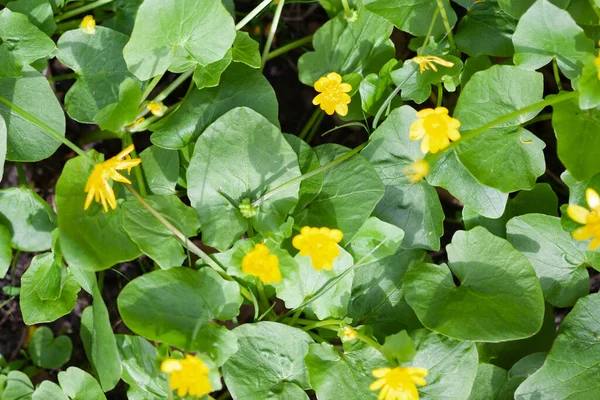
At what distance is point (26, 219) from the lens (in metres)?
1.91

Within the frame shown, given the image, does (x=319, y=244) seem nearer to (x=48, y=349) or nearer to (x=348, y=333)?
(x=348, y=333)

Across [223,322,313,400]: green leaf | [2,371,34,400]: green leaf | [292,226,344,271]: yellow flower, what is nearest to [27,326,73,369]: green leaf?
[2,371,34,400]: green leaf

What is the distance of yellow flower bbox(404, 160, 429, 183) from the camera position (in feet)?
A: 5.31

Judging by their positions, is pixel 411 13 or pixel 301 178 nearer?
pixel 301 178

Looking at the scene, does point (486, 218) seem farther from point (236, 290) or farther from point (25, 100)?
point (25, 100)

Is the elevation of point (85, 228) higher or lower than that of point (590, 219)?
lower

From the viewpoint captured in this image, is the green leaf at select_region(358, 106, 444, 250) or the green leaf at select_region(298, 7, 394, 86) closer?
the green leaf at select_region(358, 106, 444, 250)

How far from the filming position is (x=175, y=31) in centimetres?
170

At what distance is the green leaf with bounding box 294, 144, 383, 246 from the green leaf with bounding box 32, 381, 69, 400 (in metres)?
0.92

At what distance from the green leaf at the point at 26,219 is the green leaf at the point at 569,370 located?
1.56 m

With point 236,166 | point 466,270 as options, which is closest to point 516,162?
point 466,270

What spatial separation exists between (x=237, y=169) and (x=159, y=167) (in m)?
0.30

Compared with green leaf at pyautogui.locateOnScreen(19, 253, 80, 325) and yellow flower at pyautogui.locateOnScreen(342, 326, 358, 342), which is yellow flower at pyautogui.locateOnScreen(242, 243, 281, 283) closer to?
yellow flower at pyautogui.locateOnScreen(342, 326, 358, 342)

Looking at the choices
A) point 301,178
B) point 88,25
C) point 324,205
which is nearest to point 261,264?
point 301,178
